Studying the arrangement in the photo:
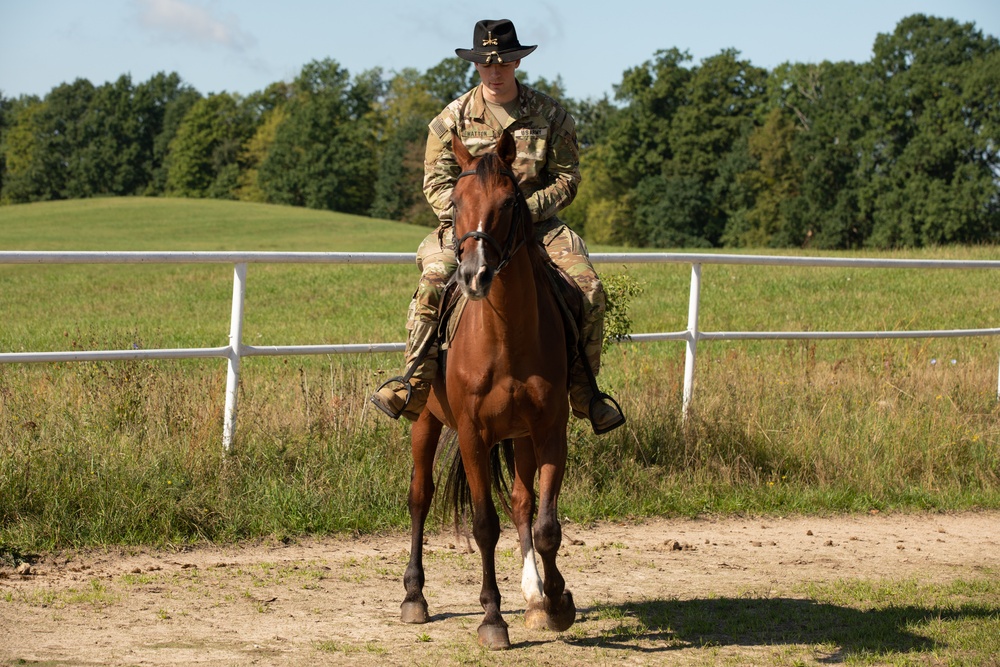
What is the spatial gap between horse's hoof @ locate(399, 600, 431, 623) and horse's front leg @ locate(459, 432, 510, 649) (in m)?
0.40

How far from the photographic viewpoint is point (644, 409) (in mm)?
8734

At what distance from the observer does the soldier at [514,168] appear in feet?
18.5

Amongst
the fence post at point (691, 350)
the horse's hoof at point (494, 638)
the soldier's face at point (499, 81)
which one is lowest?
the horse's hoof at point (494, 638)

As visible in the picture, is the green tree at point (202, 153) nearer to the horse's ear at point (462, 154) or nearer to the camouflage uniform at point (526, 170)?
the camouflage uniform at point (526, 170)

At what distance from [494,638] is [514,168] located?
8.07 ft

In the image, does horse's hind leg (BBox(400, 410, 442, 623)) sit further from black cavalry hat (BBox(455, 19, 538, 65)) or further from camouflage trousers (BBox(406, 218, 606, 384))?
black cavalry hat (BBox(455, 19, 538, 65))

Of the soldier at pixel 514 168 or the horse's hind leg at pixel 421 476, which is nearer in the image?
the soldier at pixel 514 168

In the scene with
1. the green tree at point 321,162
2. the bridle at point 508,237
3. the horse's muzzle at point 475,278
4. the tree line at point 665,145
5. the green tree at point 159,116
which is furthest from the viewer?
the green tree at point 159,116

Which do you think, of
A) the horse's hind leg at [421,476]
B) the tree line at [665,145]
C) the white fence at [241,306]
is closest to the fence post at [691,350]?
the white fence at [241,306]

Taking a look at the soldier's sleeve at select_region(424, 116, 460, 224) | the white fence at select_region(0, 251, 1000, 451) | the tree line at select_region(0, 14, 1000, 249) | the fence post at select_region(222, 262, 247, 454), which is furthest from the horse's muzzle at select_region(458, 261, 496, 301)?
the tree line at select_region(0, 14, 1000, 249)

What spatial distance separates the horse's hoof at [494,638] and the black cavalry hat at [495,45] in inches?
112

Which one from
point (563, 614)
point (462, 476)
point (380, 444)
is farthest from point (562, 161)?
point (380, 444)

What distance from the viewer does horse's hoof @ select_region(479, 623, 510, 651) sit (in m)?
5.11

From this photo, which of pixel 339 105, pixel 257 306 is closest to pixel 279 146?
pixel 339 105
